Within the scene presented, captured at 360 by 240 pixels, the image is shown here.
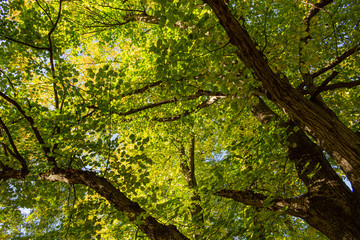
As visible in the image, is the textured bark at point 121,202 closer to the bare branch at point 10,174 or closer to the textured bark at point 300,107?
the bare branch at point 10,174

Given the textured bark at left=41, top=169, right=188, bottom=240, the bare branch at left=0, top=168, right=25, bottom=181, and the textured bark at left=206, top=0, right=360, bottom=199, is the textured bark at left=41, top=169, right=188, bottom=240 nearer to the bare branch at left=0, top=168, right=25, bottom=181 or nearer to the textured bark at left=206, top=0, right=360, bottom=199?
the bare branch at left=0, top=168, right=25, bottom=181

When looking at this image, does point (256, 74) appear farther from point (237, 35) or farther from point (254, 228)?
point (254, 228)

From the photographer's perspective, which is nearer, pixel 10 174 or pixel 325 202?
pixel 325 202

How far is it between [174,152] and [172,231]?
755cm

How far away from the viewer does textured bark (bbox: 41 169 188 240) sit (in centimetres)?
336

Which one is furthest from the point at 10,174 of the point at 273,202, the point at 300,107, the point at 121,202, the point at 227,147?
the point at 300,107

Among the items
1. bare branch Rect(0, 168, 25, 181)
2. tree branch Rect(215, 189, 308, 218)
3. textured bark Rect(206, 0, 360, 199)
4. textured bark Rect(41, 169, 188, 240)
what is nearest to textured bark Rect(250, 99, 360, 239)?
tree branch Rect(215, 189, 308, 218)

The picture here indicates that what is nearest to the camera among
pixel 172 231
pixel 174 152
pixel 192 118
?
pixel 172 231

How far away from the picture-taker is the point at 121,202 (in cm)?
369

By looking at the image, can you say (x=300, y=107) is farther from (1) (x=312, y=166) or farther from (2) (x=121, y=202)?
(2) (x=121, y=202)

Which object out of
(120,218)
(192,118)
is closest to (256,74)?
(120,218)

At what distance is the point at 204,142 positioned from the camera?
12578mm

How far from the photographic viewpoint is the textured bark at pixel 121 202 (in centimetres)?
336

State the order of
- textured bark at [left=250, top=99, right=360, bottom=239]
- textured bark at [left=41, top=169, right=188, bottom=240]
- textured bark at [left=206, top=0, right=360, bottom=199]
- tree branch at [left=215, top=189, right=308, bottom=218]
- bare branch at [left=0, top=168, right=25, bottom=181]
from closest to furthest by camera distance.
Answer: textured bark at [left=206, top=0, right=360, bottom=199] < textured bark at [left=41, top=169, right=188, bottom=240] < textured bark at [left=250, top=99, right=360, bottom=239] < tree branch at [left=215, top=189, right=308, bottom=218] < bare branch at [left=0, top=168, right=25, bottom=181]
